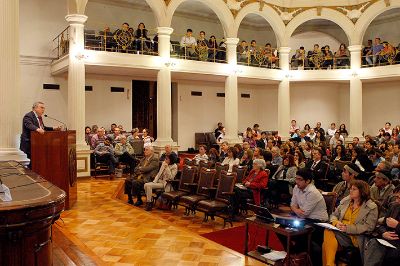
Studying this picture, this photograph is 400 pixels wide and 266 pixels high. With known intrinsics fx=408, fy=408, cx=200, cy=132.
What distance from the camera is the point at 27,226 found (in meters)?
2.51

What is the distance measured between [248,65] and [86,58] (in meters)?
6.17

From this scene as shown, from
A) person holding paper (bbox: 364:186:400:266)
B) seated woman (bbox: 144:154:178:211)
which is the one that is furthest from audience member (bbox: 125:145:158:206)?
person holding paper (bbox: 364:186:400:266)

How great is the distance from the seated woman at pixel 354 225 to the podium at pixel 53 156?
423 centimetres

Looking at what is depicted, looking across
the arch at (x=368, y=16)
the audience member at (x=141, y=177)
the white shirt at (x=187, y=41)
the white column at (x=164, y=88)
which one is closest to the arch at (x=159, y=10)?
the white column at (x=164, y=88)

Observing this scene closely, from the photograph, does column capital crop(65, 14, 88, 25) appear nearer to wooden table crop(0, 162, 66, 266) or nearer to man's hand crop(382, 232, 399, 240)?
wooden table crop(0, 162, 66, 266)

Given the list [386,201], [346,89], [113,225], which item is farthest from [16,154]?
[346,89]

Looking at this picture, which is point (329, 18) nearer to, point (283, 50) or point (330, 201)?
point (283, 50)

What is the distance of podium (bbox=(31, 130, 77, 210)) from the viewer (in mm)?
6254

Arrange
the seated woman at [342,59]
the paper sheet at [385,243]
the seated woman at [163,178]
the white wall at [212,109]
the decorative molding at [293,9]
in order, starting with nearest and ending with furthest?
the paper sheet at [385,243] < the seated woman at [163,178] < the decorative molding at [293,9] < the seated woman at [342,59] < the white wall at [212,109]

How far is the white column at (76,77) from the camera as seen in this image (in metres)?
10.7

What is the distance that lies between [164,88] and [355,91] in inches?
295

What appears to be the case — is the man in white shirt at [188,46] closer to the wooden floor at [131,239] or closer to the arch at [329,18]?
the arch at [329,18]

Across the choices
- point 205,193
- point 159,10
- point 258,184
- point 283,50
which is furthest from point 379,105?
point 205,193

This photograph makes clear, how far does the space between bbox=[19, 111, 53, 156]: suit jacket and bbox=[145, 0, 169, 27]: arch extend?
7.14m
